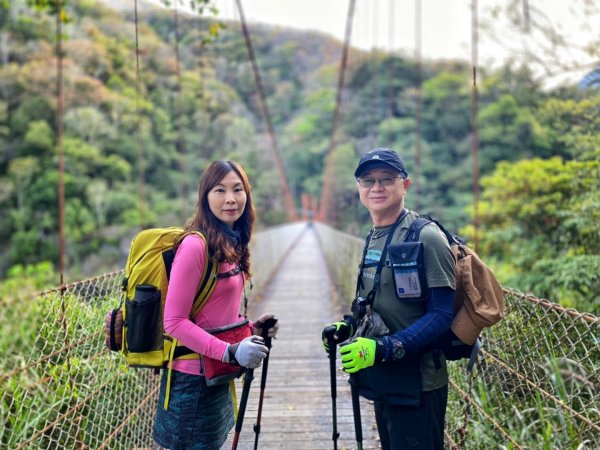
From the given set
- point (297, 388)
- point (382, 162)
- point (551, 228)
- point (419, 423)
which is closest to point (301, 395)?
point (297, 388)

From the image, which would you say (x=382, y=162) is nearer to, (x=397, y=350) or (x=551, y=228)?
(x=397, y=350)

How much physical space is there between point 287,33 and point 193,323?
175 ft

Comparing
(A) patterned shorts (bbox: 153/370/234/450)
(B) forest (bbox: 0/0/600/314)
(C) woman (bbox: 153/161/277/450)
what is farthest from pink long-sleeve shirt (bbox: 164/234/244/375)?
(B) forest (bbox: 0/0/600/314)

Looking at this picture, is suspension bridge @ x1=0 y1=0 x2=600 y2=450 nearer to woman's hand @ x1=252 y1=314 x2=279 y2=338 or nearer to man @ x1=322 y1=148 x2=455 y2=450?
man @ x1=322 y1=148 x2=455 y2=450

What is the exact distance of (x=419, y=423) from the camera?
1.05 meters

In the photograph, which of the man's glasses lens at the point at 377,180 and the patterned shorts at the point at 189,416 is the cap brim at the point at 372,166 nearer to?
the man's glasses lens at the point at 377,180

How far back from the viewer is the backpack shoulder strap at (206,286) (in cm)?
107

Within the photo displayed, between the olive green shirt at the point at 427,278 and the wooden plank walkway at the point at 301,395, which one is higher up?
the olive green shirt at the point at 427,278

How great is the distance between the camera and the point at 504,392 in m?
1.36

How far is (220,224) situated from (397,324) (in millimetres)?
484

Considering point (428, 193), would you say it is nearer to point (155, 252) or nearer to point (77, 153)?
point (77, 153)

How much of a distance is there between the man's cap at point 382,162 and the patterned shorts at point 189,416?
2.10ft

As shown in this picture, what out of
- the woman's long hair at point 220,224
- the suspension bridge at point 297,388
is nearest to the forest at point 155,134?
the suspension bridge at point 297,388

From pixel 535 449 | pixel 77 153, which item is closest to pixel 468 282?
pixel 535 449
